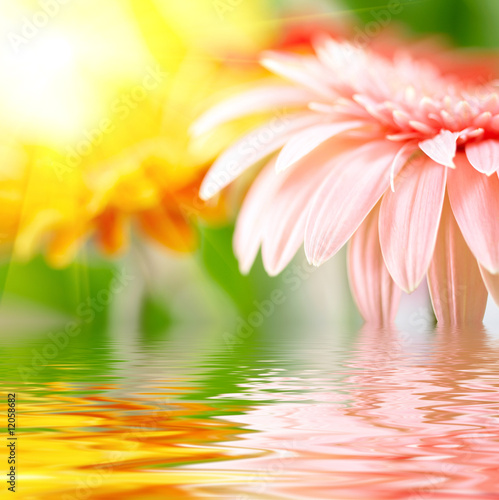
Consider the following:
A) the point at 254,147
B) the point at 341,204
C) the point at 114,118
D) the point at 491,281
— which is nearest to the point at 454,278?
the point at 491,281

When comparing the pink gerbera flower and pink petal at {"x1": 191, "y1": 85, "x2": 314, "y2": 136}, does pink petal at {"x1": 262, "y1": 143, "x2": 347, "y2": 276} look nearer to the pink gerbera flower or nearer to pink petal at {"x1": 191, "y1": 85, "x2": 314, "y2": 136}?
the pink gerbera flower

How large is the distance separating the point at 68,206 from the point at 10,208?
0.26 ft

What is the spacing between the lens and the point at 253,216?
867 mm

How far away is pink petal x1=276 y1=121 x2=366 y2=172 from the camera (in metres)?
0.76

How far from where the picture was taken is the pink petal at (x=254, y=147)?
2.72 ft

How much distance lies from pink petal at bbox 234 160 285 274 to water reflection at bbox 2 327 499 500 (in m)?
0.19

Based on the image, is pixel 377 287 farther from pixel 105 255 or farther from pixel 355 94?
pixel 105 255

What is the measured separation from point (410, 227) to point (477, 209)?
72 mm

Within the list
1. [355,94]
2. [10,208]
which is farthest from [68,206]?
[355,94]

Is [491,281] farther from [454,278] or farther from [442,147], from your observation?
[442,147]

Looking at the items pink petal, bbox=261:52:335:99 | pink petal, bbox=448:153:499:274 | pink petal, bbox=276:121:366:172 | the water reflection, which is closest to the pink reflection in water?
the water reflection

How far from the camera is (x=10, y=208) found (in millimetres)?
993

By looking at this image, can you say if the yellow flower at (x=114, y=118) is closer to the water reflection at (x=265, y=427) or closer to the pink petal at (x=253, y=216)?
the pink petal at (x=253, y=216)

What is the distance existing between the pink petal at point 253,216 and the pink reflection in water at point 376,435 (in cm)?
25
